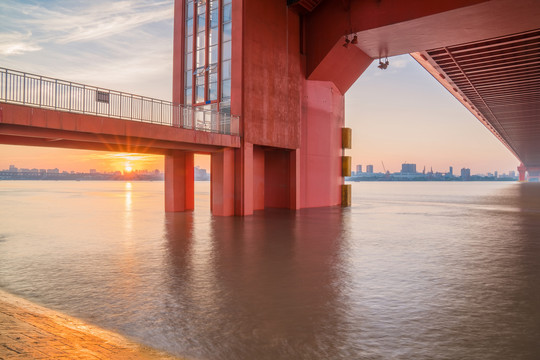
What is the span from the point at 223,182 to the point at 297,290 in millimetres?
16312

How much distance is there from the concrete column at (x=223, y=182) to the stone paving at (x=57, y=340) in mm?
17312

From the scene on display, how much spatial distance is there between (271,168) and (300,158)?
250cm

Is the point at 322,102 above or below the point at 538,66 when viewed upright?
below

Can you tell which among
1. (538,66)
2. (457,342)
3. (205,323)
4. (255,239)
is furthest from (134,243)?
(538,66)

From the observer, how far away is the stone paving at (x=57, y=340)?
465cm

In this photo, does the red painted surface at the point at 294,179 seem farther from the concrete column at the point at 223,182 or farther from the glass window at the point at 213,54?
the glass window at the point at 213,54

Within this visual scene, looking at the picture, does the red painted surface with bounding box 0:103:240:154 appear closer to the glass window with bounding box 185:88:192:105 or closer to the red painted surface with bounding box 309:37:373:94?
the glass window with bounding box 185:88:192:105

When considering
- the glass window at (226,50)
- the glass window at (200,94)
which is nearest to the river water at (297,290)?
the glass window at (200,94)

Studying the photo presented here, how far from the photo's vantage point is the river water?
505 cm

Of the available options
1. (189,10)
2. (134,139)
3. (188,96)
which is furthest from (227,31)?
(134,139)

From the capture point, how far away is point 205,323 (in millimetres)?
5707

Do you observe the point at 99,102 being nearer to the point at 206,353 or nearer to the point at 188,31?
the point at 188,31

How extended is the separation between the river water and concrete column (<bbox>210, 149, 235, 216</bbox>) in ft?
27.6

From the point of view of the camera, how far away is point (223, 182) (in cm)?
2338
